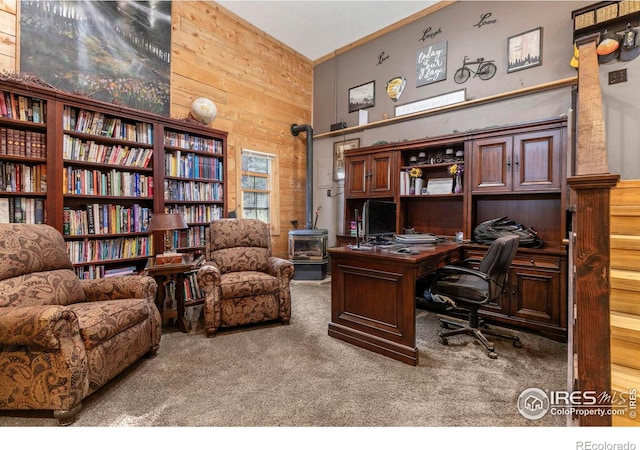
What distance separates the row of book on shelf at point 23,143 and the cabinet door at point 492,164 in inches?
167

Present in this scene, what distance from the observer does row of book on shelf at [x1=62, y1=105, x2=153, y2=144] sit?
8.85 ft

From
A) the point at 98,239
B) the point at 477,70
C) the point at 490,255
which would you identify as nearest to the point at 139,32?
the point at 98,239

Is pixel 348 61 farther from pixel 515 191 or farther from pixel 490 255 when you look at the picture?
pixel 490 255

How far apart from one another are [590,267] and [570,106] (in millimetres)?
2746

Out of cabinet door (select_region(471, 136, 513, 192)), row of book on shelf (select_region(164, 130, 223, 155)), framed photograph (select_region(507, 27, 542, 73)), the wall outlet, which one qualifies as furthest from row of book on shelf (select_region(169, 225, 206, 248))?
the wall outlet

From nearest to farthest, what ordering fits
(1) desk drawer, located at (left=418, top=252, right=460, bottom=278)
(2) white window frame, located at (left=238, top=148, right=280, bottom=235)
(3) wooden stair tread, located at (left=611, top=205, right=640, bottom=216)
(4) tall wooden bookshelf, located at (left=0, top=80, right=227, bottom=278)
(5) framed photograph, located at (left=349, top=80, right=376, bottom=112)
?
1. (3) wooden stair tread, located at (left=611, top=205, right=640, bottom=216)
2. (1) desk drawer, located at (left=418, top=252, right=460, bottom=278)
3. (4) tall wooden bookshelf, located at (left=0, top=80, right=227, bottom=278)
4. (5) framed photograph, located at (left=349, top=80, right=376, bottom=112)
5. (2) white window frame, located at (left=238, top=148, right=280, bottom=235)

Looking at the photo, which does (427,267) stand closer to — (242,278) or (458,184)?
(458,184)

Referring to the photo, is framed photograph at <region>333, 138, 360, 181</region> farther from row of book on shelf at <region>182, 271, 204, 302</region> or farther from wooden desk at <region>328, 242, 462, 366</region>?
row of book on shelf at <region>182, 271, 204, 302</region>

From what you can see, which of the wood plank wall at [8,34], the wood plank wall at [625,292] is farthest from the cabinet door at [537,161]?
the wood plank wall at [8,34]

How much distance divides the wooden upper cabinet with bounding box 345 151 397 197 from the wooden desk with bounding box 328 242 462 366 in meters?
1.51

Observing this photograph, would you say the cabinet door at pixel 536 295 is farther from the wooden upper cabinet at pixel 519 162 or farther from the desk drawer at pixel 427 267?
the desk drawer at pixel 427 267

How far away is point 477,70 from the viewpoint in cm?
369

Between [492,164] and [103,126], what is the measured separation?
408 cm
